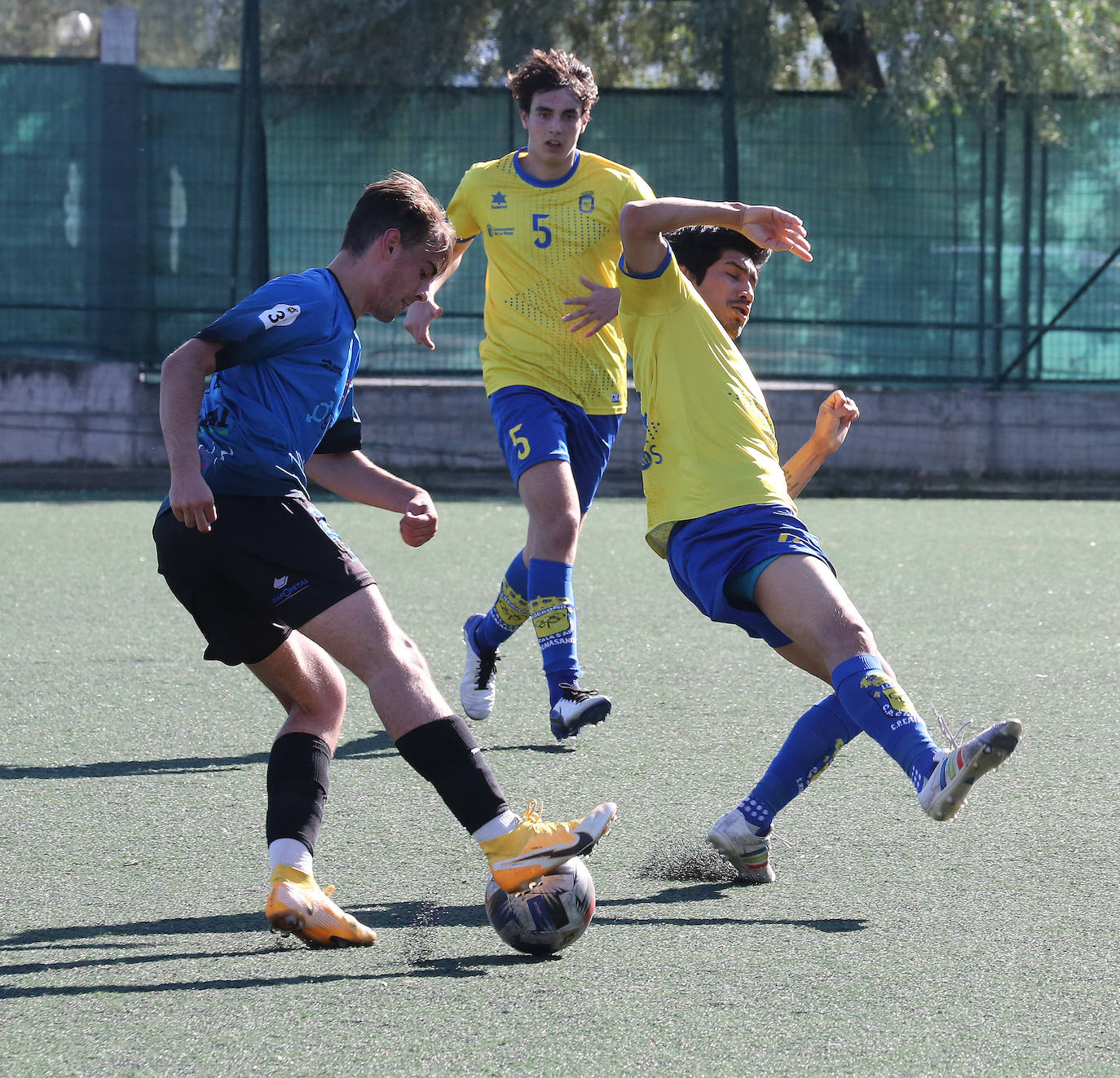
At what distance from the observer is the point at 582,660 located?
257 inches

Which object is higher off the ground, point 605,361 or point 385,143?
point 385,143

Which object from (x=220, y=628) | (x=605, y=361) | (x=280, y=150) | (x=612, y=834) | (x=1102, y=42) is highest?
(x=1102, y=42)

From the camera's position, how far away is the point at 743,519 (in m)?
3.81

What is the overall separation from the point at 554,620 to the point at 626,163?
31.0 feet

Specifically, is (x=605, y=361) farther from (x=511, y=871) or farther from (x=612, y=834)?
(x=511, y=871)

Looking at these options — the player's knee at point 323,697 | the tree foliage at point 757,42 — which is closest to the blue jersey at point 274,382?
the player's knee at point 323,697

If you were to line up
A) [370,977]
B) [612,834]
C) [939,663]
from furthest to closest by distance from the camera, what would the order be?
[939,663] → [612,834] → [370,977]

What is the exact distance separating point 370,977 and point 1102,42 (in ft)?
54.6

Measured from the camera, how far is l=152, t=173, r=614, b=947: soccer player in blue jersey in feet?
10.7

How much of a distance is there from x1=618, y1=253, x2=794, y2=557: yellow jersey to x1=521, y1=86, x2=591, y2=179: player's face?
5.54ft

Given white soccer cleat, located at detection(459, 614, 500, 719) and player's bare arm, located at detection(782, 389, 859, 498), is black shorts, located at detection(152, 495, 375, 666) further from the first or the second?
white soccer cleat, located at detection(459, 614, 500, 719)

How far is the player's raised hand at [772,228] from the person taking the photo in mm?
3943

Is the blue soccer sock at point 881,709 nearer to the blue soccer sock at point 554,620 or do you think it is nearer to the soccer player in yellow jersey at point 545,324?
the blue soccer sock at point 554,620

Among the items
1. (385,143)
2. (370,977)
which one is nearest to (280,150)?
(385,143)
